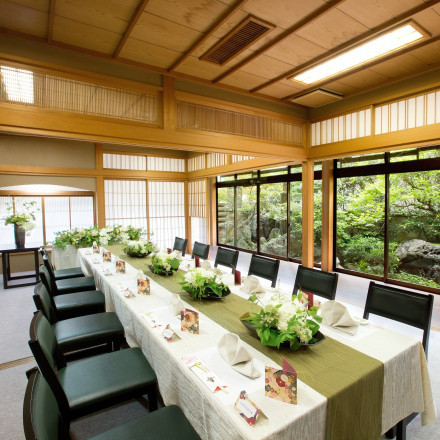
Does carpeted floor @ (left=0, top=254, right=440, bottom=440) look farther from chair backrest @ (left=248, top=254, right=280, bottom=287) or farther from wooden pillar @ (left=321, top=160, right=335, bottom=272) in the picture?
chair backrest @ (left=248, top=254, right=280, bottom=287)

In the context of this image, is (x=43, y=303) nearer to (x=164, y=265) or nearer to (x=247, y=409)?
(x=164, y=265)

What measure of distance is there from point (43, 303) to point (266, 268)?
2.01m

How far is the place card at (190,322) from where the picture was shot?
164 cm

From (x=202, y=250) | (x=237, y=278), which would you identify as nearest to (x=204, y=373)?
(x=237, y=278)

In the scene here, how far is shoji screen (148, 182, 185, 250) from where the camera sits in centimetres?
731

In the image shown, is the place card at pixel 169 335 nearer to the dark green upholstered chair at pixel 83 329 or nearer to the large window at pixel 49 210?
the dark green upholstered chair at pixel 83 329

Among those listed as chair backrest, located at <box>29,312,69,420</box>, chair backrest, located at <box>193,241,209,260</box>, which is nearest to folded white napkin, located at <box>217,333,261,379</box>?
chair backrest, located at <box>29,312,69,420</box>

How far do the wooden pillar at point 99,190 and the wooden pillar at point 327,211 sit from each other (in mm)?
4750

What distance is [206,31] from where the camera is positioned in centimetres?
244

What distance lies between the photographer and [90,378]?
5.12 ft

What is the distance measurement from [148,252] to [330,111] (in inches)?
133

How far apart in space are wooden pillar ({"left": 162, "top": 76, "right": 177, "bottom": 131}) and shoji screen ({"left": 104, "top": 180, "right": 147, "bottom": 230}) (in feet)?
12.8

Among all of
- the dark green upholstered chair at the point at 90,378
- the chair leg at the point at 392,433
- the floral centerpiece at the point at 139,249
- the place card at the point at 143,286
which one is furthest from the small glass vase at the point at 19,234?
the chair leg at the point at 392,433

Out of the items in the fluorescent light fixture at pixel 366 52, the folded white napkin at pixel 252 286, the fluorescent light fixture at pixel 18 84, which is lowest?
the folded white napkin at pixel 252 286
